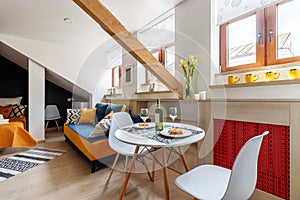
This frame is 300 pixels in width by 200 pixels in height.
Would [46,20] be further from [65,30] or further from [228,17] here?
[228,17]

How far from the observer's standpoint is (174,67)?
2.64 meters

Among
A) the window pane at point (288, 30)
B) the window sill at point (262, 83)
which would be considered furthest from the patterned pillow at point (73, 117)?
the window pane at point (288, 30)

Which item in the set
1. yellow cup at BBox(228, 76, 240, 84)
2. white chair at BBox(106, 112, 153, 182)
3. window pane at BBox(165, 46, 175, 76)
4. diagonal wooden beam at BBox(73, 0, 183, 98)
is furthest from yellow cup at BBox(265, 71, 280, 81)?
white chair at BBox(106, 112, 153, 182)

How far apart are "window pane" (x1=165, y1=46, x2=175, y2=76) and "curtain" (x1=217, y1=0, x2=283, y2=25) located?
0.94 meters

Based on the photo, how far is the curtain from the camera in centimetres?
157

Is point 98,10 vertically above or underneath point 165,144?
above

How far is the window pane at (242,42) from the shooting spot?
5.78ft

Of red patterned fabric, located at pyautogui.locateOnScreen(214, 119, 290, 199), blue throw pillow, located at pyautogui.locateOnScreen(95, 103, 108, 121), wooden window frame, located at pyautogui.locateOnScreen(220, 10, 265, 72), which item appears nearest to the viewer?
red patterned fabric, located at pyautogui.locateOnScreen(214, 119, 290, 199)

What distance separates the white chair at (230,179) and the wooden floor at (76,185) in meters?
0.64

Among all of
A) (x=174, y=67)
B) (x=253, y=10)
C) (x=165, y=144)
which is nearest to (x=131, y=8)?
(x=174, y=67)

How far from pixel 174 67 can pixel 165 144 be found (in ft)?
5.90

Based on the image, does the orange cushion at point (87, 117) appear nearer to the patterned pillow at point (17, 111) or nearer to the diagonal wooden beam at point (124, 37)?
the patterned pillow at point (17, 111)

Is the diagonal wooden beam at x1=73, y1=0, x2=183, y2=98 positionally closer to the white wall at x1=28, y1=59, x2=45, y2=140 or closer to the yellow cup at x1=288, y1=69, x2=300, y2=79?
the yellow cup at x1=288, y1=69, x2=300, y2=79

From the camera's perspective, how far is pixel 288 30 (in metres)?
1.50
